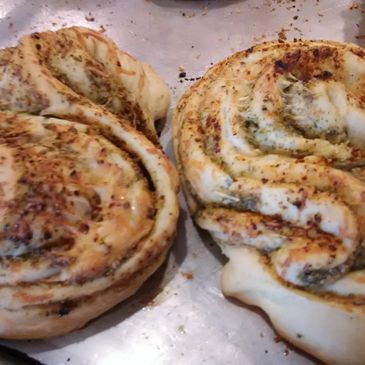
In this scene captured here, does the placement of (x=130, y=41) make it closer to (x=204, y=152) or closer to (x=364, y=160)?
(x=204, y=152)

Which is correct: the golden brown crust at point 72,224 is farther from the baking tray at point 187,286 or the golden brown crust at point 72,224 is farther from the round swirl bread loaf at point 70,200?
the baking tray at point 187,286

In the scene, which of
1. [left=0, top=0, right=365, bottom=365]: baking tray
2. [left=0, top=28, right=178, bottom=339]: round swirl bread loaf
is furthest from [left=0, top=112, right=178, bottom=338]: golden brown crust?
[left=0, top=0, right=365, bottom=365]: baking tray

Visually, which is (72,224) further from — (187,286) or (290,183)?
(290,183)

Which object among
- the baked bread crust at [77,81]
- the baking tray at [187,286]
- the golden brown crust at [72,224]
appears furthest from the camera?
the baked bread crust at [77,81]

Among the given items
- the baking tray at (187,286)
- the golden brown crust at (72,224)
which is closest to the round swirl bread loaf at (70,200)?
the golden brown crust at (72,224)

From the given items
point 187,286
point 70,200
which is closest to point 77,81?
point 70,200

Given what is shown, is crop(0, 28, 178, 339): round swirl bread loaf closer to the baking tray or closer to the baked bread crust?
the baked bread crust
